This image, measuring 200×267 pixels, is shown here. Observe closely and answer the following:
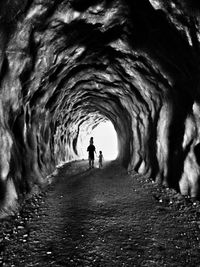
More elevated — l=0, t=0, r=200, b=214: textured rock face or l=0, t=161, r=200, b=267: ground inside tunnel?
l=0, t=0, r=200, b=214: textured rock face

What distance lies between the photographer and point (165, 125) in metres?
7.70

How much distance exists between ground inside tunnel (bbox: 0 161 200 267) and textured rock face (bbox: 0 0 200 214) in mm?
896

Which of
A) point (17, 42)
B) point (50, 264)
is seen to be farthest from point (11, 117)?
point (50, 264)

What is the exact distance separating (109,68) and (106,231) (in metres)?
6.62

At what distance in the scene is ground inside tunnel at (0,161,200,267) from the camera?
12.1ft

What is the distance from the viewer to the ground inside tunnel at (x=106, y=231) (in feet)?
12.1

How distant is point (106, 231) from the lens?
468cm

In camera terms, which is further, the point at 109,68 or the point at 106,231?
the point at 109,68

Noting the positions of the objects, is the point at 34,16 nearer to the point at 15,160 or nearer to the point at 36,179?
the point at 15,160

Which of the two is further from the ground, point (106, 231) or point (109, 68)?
point (109, 68)

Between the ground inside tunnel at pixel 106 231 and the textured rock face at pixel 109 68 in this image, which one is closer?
the ground inside tunnel at pixel 106 231

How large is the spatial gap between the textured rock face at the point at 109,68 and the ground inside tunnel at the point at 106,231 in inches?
35.3

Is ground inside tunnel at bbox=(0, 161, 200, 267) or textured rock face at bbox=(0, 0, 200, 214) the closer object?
ground inside tunnel at bbox=(0, 161, 200, 267)

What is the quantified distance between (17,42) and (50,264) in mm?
4568
